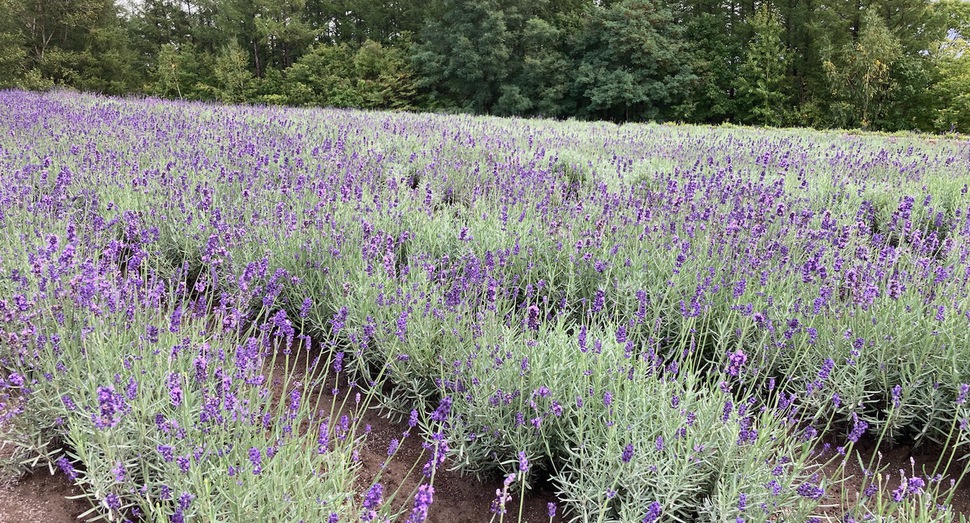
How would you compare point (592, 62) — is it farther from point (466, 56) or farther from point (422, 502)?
point (422, 502)

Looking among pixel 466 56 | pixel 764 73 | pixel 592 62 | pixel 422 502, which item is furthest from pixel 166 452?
Result: pixel 592 62

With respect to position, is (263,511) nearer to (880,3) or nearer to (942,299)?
(942,299)

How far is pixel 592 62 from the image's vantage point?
2502 cm

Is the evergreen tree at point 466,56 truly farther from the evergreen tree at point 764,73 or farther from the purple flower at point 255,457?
the purple flower at point 255,457

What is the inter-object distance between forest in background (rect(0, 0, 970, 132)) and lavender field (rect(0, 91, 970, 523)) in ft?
66.8

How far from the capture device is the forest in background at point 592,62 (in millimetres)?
21406

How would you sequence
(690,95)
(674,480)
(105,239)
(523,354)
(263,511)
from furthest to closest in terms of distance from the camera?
(690,95) < (105,239) < (523,354) < (674,480) < (263,511)

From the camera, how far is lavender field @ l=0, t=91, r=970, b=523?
155 cm

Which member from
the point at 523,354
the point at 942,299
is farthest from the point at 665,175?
the point at 523,354

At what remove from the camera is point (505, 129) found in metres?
9.27

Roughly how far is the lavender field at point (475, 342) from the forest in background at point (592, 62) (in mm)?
20355

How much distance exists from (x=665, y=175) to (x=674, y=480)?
4.30 meters

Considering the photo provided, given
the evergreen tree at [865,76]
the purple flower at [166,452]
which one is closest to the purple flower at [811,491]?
the purple flower at [166,452]

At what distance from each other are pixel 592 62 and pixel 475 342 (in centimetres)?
2512
